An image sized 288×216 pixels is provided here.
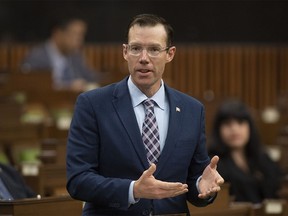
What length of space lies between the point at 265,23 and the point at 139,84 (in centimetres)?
1087

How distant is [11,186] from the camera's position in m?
5.02

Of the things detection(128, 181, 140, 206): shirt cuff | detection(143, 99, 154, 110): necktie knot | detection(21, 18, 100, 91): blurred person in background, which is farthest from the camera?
detection(21, 18, 100, 91): blurred person in background

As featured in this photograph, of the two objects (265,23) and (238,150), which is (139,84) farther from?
(265,23)

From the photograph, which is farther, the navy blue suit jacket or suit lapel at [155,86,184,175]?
suit lapel at [155,86,184,175]

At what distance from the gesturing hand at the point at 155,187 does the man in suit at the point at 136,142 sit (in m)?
0.07

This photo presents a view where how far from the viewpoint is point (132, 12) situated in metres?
A: 14.5

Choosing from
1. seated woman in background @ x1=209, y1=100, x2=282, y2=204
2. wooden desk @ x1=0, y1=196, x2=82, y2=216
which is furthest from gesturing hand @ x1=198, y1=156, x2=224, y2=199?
seated woman in background @ x1=209, y1=100, x2=282, y2=204

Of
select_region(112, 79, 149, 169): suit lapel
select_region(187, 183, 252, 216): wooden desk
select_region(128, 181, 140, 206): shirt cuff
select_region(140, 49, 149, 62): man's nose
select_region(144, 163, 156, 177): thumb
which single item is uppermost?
select_region(140, 49, 149, 62): man's nose

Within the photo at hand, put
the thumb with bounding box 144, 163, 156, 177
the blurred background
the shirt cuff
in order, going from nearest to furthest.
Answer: the thumb with bounding box 144, 163, 156, 177 < the shirt cuff < the blurred background

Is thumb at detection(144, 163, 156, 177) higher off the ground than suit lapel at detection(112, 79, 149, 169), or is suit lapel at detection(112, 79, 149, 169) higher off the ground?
suit lapel at detection(112, 79, 149, 169)

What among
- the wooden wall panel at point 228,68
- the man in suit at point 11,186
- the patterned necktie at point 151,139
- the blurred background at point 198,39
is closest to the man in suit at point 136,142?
the patterned necktie at point 151,139

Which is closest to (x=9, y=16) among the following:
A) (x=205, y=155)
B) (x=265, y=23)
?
(x=265, y=23)

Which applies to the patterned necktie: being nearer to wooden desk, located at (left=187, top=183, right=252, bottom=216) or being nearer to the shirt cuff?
the shirt cuff

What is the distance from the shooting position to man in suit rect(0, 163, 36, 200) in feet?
16.1
